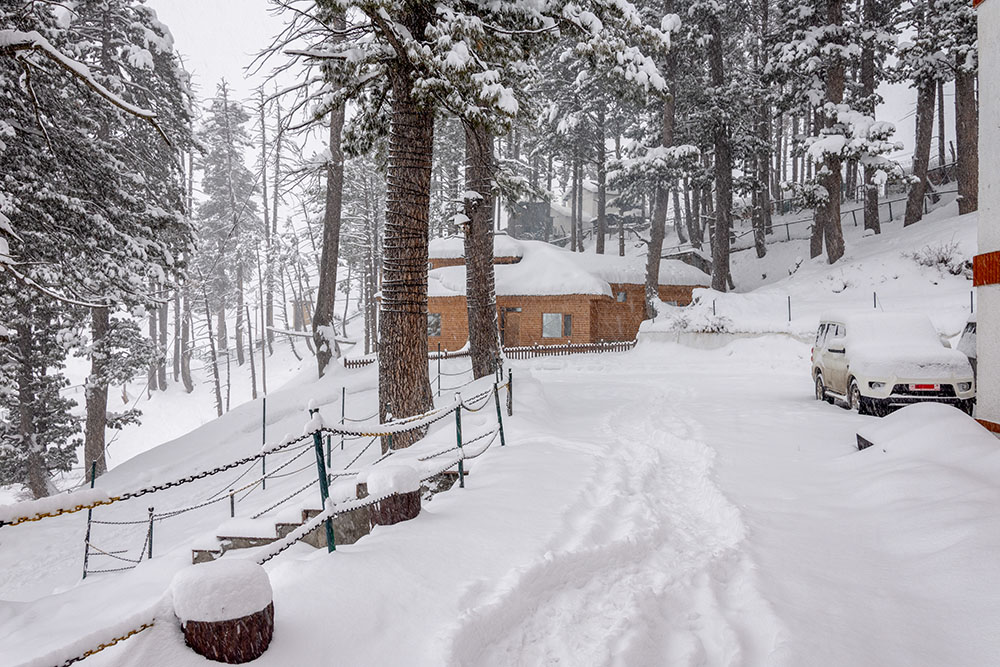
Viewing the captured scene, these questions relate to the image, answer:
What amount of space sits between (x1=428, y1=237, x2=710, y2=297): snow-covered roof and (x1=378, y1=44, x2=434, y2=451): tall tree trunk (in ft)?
69.0

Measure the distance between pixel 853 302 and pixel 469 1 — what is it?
65.3 feet

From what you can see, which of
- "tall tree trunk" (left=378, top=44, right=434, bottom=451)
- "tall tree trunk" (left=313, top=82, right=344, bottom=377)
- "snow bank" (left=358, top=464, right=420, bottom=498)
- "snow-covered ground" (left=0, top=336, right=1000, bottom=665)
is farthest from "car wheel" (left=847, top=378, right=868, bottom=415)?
"tall tree trunk" (left=313, top=82, right=344, bottom=377)

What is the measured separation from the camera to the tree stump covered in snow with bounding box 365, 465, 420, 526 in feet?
14.3

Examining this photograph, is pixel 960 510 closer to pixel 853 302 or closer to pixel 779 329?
pixel 779 329

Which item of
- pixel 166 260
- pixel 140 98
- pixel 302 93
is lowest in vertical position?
pixel 166 260

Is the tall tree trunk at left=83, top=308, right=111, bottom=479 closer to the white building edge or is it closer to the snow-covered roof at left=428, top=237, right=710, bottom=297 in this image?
the snow-covered roof at left=428, top=237, right=710, bottom=297

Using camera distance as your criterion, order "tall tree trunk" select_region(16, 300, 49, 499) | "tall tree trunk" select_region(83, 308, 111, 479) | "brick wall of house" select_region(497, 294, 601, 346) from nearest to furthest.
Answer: "tall tree trunk" select_region(16, 300, 49, 499)
"tall tree trunk" select_region(83, 308, 111, 479)
"brick wall of house" select_region(497, 294, 601, 346)

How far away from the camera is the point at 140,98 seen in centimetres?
1501

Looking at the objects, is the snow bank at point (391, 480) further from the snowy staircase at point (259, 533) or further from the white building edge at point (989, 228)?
the white building edge at point (989, 228)

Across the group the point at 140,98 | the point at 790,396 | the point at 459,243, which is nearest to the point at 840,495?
the point at 790,396

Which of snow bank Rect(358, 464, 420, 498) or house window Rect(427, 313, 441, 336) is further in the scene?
house window Rect(427, 313, 441, 336)

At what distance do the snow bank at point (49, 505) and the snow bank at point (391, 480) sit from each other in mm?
2004

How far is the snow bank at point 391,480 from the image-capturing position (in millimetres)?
4344

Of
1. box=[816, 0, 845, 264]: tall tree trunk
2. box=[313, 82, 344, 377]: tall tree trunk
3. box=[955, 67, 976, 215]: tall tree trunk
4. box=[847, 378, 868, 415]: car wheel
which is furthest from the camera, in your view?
box=[816, 0, 845, 264]: tall tree trunk
